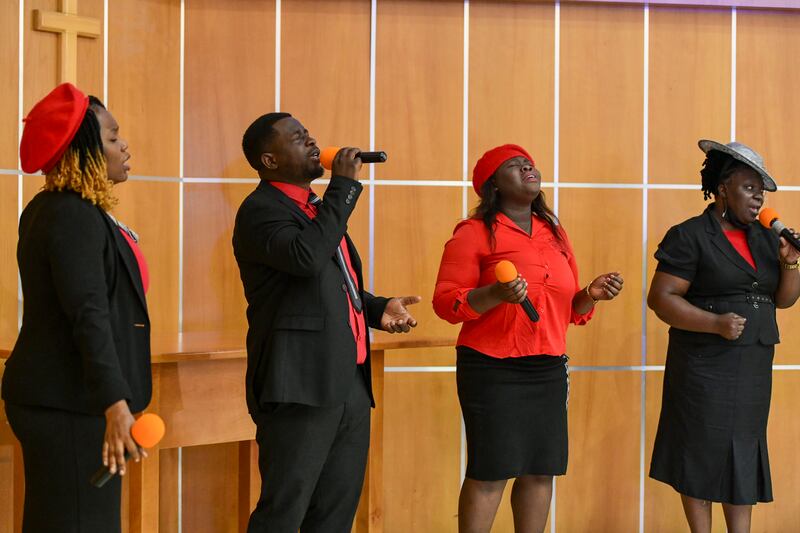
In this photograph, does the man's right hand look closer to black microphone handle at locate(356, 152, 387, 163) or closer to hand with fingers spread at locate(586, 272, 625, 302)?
black microphone handle at locate(356, 152, 387, 163)

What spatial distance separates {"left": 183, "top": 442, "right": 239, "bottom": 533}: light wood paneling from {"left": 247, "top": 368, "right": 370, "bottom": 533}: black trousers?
156 cm

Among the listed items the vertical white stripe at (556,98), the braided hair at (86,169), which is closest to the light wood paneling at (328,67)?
the vertical white stripe at (556,98)

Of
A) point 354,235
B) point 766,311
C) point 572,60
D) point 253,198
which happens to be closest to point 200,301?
point 354,235

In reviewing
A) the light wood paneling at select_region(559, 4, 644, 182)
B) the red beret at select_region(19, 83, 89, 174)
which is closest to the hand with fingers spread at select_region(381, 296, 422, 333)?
the red beret at select_region(19, 83, 89, 174)

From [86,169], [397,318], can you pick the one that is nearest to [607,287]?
[397,318]

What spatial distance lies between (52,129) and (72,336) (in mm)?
471

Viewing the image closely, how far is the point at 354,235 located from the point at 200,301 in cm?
73

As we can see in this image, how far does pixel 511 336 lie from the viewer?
10.6ft

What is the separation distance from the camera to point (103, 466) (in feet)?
6.62

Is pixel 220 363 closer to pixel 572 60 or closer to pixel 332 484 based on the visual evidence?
pixel 332 484

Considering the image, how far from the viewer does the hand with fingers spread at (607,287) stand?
124 inches

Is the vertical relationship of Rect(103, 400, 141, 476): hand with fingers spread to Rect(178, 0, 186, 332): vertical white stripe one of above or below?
below

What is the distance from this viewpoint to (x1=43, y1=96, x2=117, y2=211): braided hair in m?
2.12

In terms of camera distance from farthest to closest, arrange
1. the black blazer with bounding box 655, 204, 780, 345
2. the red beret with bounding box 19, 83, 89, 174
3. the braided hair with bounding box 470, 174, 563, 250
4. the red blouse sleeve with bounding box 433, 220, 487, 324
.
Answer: the black blazer with bounding box 655, 204, 780, 345, the braided hair with bounding box 470, 174, 563, 250, the red blouse sleeve with bounding box 433, 220, 487, 324, the red beret with bounding box 19, 83, 89, 174
